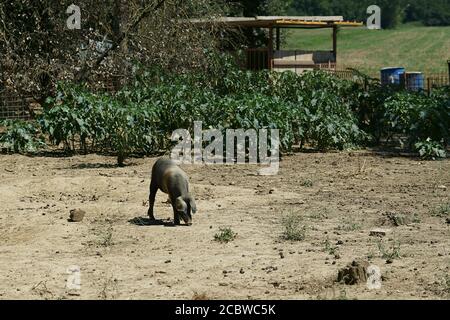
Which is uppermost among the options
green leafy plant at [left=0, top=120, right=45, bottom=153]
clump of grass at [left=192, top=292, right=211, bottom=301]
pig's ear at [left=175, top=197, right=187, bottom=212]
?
green leafy plant at [left=0, top=120, right=45, bottom=153]

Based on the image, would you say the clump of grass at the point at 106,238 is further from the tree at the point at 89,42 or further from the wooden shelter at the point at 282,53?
the wooden shelter at the point at 282,53

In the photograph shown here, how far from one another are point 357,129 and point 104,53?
20.7 ft

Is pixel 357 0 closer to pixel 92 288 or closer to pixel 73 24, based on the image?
pixel 73 24

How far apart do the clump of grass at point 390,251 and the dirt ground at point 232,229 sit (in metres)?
0.01

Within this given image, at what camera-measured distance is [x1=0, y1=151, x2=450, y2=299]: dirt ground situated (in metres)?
8.01

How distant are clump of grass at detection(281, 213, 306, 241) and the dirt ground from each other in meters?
0.08

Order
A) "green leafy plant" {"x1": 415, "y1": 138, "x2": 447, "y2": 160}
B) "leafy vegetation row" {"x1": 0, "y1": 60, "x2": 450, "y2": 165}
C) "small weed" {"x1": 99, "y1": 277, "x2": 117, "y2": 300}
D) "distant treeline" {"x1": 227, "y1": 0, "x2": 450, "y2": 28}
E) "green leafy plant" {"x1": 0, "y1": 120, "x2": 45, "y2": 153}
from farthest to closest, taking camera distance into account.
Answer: "distant treeline" {"x1": 227, "y1": 0, "x2": 450, "y2": 28} < "green leafy plant" {"x1": 0, "y1": 120, "x2": 45, "y2": 153} < "green leafy plant" {"x1": 415, "y1": 138, "x2": 447, "y2": 160} < "leafy vegetation row" {"x1": 0, "y1": 60, "x2": 450, "y2": 165} < "small weed" {"x1": 99, "y1": 277, "x2": 117, "y2": 300}

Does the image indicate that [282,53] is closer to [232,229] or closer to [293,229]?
[232,229]

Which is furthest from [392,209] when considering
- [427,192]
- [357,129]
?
[357,129]

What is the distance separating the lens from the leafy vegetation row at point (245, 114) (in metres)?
16.6

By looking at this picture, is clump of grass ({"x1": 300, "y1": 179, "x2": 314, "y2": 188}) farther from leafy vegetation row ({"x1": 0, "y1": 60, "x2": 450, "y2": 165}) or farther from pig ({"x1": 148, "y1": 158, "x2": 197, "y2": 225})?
pig ({"x1": 148, "y1": 158, "x2": 197, "y2": 225})

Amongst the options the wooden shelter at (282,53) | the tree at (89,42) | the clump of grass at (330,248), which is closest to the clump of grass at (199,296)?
the clump of grass at (330,248)

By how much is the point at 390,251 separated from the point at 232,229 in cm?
209

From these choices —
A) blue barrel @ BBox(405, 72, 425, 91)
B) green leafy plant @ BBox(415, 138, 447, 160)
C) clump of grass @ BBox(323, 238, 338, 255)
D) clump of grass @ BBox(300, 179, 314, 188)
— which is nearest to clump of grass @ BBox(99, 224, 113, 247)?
clump of grass @ BBox(323, 238, 338, 255)
